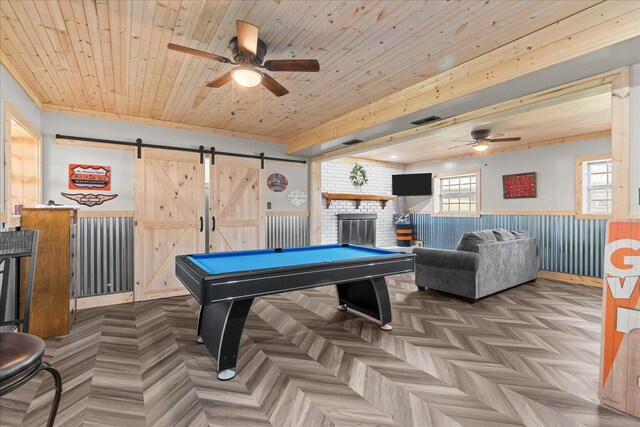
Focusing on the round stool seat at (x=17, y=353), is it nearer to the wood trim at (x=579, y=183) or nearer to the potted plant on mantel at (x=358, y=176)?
the potted plant on mantel at (x=358, y=176)

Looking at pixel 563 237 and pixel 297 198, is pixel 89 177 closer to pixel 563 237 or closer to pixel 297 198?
pixel 297 198

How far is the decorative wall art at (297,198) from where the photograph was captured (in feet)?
19.4

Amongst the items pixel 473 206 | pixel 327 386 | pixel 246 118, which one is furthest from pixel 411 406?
pixel 473 206

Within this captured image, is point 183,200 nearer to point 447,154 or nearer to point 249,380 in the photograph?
point 249,380

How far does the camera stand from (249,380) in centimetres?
236

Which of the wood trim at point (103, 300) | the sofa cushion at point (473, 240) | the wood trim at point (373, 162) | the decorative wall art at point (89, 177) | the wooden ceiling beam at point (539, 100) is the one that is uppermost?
the wood trim at point (373, 162)

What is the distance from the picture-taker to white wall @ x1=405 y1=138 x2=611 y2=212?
5539mm

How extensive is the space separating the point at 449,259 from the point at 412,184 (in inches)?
156

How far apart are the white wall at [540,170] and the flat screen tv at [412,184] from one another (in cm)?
81

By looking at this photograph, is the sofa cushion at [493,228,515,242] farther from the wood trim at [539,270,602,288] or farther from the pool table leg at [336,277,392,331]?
the pool table leg at [336,277,392,331]

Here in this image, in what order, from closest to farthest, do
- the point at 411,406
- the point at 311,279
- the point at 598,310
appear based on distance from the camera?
the point at 411,406 < the point at 311,279 < the point at 598,310

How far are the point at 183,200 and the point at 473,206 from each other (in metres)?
6.24

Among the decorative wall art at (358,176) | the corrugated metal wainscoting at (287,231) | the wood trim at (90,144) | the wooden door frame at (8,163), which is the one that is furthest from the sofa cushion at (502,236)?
the wooden door frame at (8,163)

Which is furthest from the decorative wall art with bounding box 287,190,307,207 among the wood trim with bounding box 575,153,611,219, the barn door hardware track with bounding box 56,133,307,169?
the wood trim with bounding box 575,153,611,219
